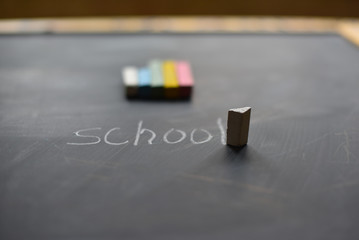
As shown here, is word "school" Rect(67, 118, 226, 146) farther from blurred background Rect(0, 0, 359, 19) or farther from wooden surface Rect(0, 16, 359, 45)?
wooden surface Rect(0, 16, 359, 45)

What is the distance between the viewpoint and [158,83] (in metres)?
1.58

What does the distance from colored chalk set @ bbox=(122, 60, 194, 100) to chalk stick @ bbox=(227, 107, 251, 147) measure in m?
0.39

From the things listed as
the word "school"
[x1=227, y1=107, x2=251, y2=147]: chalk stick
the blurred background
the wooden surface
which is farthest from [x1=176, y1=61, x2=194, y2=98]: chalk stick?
the wooden surface

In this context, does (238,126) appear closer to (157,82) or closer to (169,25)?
(157,82)

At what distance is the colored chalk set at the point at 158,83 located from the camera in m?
1.57

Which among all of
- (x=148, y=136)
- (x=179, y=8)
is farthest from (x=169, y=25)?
(x=148, y=136)

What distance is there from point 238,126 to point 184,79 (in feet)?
1.56

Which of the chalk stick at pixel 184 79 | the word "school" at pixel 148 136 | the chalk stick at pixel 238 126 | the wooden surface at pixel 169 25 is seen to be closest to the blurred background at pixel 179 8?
the chalk stick at pixel 184 79

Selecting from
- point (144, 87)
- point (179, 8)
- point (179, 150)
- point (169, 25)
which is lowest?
point (179, 150)

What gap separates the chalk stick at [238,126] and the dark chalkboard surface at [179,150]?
0.09 ft

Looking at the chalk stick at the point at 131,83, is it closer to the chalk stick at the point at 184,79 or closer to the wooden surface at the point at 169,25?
the chalk stick at the point at 184,79

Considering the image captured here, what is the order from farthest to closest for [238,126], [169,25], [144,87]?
[169,25] → [144,87] → [238,126]

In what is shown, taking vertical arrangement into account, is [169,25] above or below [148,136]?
above

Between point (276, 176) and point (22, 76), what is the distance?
1085 millimetres
